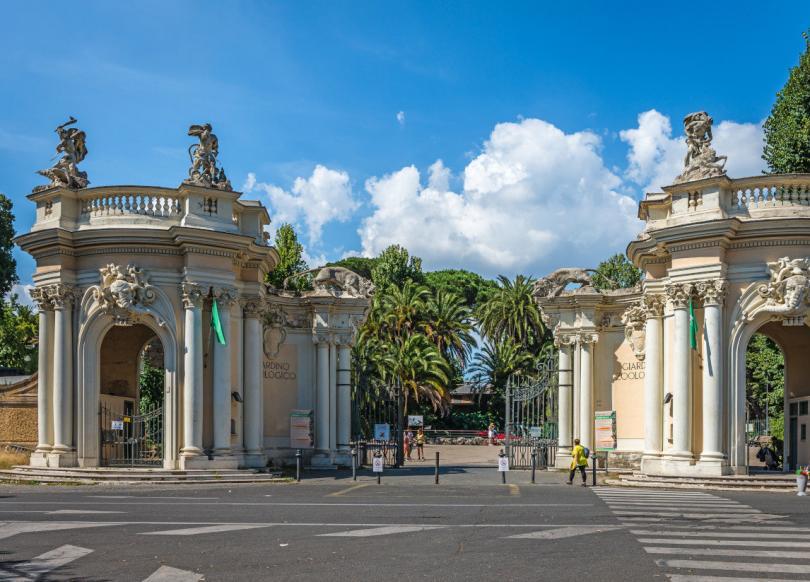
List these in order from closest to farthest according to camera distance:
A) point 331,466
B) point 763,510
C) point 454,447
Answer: point 763,510 → point 331,466 → point 454,447

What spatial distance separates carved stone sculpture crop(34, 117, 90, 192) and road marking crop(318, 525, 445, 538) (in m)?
18.0

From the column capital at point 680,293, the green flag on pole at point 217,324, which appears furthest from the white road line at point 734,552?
the green flag on pole at point 217,324

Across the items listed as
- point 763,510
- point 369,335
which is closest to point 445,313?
point 369,335

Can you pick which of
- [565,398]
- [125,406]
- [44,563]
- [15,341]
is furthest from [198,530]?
[15,341]

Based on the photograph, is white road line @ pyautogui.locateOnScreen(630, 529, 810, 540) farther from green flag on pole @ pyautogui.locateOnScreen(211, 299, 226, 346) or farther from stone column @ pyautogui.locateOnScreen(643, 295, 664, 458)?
green flag on pole @ pyautogui.locateOnScreen(211, 299, 226, 346)

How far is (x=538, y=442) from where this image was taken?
34594mm

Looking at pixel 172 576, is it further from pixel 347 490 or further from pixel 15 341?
pixel 15 341

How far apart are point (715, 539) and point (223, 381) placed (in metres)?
17.4

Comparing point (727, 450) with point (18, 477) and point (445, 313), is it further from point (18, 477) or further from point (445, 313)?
point (445, 313)

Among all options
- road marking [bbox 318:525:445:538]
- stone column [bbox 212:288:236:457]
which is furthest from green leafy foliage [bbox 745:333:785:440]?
road marking [bbox 318:525:445:538]

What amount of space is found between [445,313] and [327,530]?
5331 cm

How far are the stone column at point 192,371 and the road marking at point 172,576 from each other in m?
16.4

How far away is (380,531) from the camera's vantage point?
50.0 ft

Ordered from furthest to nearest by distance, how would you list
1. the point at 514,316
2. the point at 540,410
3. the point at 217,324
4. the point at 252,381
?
the point at 514,316 < the point at 540,410 < the point at 252,381 < the point at 217,324
